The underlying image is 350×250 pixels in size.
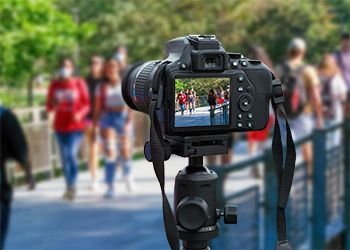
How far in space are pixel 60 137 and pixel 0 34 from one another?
2.75 meters

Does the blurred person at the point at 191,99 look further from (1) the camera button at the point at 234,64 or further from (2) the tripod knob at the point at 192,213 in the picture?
(2) the tripod knob at the point at 192,213

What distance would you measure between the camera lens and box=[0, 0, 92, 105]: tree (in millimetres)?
3293

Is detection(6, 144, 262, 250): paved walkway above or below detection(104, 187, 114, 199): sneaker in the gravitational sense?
below

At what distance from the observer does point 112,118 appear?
905cm

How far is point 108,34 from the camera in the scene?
2369 cm

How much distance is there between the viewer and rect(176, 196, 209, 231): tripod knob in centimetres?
238

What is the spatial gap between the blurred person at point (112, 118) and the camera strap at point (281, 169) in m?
6.31

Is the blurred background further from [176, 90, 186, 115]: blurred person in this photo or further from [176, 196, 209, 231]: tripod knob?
[176, 90, 186, 115]: blurred person

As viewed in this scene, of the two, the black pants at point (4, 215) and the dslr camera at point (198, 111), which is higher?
the dslr camera at point (198, 111)

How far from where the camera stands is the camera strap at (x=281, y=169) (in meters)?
2.40

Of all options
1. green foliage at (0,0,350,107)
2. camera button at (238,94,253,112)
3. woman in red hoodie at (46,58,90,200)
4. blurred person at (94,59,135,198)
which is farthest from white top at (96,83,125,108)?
camera button at (238,94,253,112)

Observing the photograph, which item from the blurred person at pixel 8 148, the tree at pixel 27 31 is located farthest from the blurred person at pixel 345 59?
the blurred person at pixel 8 148

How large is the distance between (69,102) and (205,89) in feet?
22.2

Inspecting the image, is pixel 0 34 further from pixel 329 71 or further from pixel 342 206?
pixel 329 71
